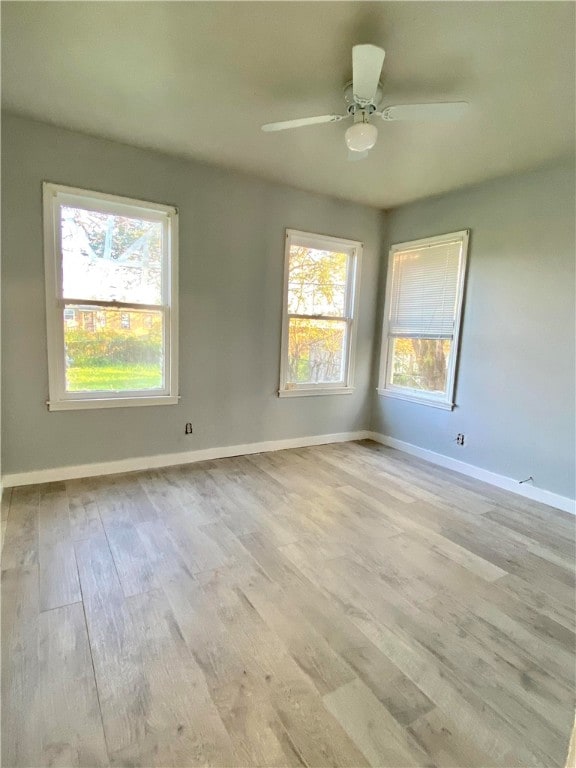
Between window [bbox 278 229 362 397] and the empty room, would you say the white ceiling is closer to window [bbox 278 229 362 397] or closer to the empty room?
the empty room

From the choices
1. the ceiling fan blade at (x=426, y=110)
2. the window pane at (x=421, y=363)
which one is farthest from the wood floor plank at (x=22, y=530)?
the window pane at (x=421, y=363)

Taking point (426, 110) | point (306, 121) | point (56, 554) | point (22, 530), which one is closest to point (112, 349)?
point (22, 530)

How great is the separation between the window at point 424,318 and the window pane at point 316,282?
58cm

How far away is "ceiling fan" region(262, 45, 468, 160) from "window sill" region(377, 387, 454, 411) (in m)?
2.55

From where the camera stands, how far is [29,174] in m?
2.78

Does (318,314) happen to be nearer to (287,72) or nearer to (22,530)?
(287,72)

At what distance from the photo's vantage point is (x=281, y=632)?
64.6 inches

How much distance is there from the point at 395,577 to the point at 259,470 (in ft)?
5.66

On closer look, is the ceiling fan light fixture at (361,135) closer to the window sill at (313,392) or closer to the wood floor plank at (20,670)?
the window sill at (313,392)

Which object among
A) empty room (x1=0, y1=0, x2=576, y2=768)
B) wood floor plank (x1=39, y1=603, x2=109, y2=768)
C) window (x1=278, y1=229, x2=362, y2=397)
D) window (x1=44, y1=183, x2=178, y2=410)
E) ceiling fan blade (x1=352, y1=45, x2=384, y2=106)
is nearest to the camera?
wood floor plank (x1=39, y1=603, x2=109, y2=768)

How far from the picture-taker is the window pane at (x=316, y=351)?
4.15 m

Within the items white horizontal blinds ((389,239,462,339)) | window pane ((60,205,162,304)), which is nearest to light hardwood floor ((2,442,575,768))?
window pane ((60,205,162,304))

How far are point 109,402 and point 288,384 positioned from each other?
1768 mm

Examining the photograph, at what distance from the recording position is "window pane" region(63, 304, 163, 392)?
3078 millimetres
